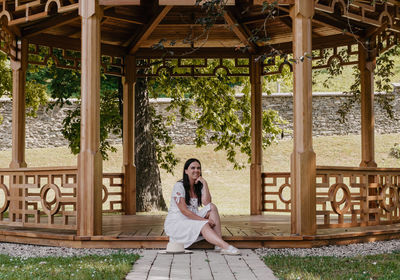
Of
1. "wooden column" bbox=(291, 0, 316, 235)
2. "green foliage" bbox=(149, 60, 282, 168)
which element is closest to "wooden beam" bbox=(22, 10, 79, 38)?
"wooden column" bbox=(291, 0, 316, 235)

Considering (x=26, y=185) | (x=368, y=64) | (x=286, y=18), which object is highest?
(x=286, y=18)

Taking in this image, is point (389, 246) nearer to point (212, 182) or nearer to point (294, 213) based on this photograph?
point (294, 213)

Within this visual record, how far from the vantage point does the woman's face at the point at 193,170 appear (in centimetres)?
784

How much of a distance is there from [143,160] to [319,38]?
521 centimetres

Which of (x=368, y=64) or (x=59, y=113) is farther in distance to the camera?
(x=59, y=113)

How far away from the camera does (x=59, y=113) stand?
2678 centimetres

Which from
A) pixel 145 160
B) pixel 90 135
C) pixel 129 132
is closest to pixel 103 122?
pixel 145 160

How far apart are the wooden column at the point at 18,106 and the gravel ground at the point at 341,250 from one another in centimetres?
479

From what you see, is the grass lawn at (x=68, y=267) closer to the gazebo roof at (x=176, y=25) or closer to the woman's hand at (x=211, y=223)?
the woman's hand at (x=211, y=223)

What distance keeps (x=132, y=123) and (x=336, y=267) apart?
270 inches

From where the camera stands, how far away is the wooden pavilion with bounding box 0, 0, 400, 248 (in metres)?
8.21

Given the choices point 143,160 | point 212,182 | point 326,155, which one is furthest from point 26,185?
point 326,155

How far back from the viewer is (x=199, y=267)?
654cm

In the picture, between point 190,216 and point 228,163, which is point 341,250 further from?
point 228,163
